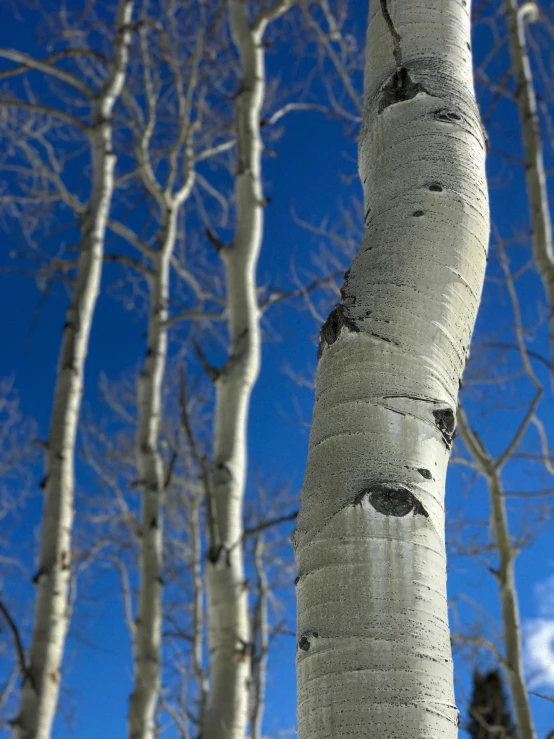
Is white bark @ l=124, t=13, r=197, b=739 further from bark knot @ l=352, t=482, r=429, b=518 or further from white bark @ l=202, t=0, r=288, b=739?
bark knot @ l=352, t=482, r=429, b=518

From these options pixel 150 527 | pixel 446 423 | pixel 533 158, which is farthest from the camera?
pixel 150 527

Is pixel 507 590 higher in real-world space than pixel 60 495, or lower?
lower

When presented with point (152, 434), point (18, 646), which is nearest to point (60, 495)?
point (18, 646)

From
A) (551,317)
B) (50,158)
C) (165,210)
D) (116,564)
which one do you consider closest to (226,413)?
(551,317)

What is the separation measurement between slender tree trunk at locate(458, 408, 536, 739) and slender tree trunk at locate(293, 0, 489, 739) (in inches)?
72.7

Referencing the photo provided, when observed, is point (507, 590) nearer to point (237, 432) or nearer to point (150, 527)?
point (237, 432)

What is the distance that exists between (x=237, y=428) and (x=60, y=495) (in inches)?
37.8

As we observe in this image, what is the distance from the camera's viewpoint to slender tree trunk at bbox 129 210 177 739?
433cm

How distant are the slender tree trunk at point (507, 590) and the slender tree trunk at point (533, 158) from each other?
2.45 ft

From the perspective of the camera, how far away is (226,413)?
3.44 m

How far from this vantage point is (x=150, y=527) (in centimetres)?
473

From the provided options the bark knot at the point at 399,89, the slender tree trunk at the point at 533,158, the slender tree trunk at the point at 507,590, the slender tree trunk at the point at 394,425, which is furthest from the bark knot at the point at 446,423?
the slender tree trunk at the point at 533,158

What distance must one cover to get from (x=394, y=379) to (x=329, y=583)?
292 mm

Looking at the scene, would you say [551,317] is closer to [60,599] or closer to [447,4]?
[447,4]
